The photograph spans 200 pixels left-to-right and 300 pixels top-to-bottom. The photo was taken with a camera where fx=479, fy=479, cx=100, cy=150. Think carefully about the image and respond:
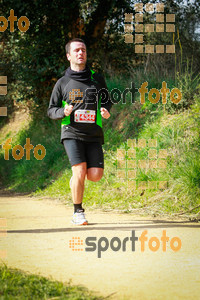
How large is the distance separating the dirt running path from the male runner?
26.7 inches

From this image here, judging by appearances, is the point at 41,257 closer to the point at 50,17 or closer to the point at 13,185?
the point at 50,17

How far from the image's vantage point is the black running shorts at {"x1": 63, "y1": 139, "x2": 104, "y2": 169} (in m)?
5.88

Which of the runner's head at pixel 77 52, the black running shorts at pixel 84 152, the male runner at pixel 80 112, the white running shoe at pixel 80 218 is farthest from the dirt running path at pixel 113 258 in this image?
the runner's head at pixel 77 52

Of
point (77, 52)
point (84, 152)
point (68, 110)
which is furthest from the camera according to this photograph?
point (84, 152)

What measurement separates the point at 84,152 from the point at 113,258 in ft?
6.52

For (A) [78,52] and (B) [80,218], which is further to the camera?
(B) [80,218]

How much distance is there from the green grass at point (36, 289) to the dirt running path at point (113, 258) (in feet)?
0.49

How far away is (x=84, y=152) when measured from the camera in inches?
236

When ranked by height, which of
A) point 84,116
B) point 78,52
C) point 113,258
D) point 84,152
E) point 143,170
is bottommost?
point 113,258

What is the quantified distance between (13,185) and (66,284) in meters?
12.6

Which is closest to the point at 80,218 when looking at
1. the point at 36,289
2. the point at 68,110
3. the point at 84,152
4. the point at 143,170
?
the point at 84,152

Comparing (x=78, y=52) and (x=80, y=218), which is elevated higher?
(x=78, y=52)

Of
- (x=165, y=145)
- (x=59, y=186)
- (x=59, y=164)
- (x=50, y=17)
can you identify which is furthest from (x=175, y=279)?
(x=50, y=17)

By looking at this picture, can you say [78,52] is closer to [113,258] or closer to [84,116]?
[84,116]
